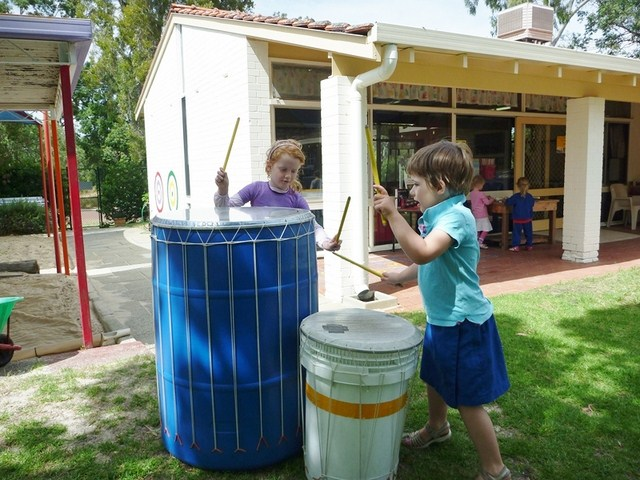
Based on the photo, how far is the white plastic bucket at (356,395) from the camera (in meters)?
2.08

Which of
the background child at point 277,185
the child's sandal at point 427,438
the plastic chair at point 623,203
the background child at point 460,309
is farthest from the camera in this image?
the plastic chair at point 623,203

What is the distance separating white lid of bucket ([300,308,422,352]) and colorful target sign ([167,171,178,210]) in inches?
351

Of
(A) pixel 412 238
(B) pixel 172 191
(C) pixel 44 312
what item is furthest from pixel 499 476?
(B) pixel 172 191

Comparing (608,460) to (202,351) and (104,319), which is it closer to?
(202,351)

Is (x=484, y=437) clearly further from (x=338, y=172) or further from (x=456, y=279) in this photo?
(x=338, y=172)

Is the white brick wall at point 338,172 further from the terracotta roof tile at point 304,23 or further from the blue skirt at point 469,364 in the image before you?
the blue skirt at point 469,364

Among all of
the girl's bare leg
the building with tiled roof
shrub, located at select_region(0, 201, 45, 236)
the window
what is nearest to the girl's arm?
the girl's bare leg

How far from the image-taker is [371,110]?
28.1ft

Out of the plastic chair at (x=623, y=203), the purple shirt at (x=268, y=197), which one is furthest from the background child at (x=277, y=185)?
the plastic chair at (x=623, y=203)

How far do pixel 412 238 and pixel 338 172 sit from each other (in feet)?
11.9

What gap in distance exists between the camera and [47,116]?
8.45m

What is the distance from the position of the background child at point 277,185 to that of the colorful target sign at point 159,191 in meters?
9.32

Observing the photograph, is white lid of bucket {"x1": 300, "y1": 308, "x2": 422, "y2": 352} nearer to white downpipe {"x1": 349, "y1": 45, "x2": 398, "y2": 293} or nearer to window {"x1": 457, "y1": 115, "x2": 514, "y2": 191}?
white downpipe {"x1": 349, "y1": 45, "x2": 398, "y2": 293}

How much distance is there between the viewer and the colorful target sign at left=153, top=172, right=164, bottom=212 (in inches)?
484
